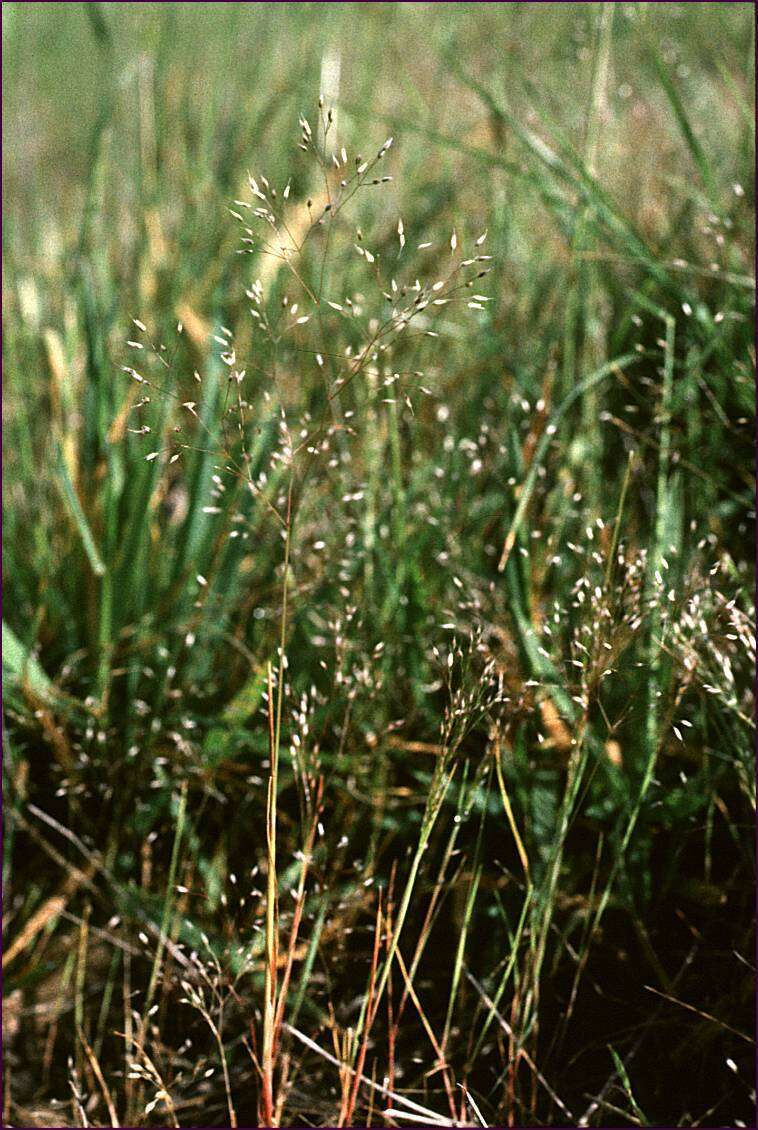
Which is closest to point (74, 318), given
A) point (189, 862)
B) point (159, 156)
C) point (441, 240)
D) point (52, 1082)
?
point (159, 156)

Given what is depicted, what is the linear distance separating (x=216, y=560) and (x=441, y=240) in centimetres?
83

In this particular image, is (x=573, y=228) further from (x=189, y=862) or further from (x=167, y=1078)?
(x=167, y=1078)

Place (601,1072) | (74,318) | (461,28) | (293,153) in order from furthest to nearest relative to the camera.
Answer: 1. (293,153)
2. (461,28)
3. (74,318)
4. (601,1072)

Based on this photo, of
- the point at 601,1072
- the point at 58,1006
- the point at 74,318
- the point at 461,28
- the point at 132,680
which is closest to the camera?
the point at 601,1072

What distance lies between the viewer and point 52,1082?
43.4 inches

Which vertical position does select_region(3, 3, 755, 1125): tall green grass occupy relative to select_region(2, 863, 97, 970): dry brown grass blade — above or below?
above

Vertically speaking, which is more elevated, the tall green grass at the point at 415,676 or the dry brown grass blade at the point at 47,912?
the tall green grass at the point at 415,676

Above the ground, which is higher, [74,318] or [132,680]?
[74,318]

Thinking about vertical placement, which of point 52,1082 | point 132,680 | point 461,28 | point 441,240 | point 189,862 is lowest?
point 52,1082

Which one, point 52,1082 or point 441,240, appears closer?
Result: point 52,1082

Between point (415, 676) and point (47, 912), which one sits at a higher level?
point (415, 676)

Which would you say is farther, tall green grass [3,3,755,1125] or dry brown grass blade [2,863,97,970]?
dry brown grass blade [2,863,97,970]

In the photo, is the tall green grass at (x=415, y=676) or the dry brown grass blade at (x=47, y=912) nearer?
the tall green grass at (x=415, y=676)

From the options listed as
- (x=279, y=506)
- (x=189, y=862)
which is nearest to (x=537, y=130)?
(x=279, y=506)
